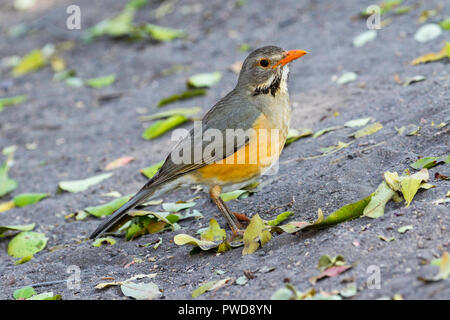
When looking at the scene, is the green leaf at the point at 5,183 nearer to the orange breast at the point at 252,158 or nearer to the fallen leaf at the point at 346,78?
the orange breast at the point at 252,158

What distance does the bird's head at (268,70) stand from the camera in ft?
18.5

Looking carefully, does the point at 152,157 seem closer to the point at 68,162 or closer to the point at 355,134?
the point at 68,162

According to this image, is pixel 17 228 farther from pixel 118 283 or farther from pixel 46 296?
pixel 118 283

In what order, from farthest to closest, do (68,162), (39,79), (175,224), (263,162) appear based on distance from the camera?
1. (39,79)
2. (68,162)
3. (175,224)
4. (263,162)

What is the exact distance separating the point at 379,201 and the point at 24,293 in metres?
2.67

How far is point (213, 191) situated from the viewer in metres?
5.45

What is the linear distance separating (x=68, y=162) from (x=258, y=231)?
400 centimetres

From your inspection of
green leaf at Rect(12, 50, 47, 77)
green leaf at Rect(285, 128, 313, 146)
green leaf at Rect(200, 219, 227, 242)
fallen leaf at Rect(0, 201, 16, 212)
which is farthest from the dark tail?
green leaf at Rect(12, 50, 47, 77)

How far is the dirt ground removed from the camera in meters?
4.11

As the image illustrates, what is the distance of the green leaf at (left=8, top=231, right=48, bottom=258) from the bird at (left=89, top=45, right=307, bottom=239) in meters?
0.61

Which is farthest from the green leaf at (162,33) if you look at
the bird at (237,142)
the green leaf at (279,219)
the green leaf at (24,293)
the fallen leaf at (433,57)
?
the green leaf at (24,293)

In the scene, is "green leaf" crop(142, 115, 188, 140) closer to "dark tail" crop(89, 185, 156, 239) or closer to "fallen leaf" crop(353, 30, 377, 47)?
"dark tail" crop(89, 185, 156, 239)

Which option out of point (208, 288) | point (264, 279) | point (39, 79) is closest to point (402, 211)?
point (264, 279)

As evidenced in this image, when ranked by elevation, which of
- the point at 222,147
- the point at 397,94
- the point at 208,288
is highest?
the point at 397,94
